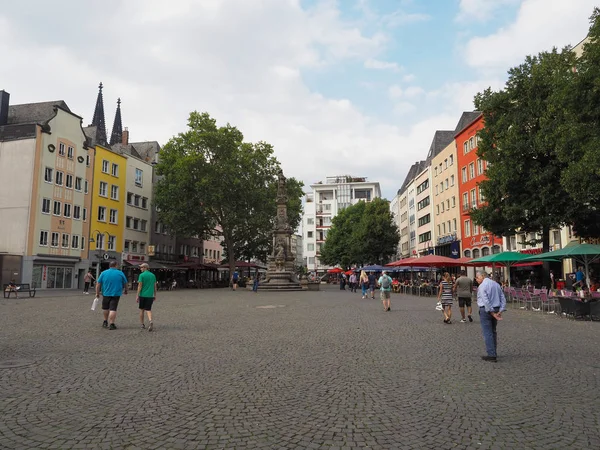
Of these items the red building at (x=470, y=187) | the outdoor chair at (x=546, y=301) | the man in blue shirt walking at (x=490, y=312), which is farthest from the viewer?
the red building at (x=470, y=187)

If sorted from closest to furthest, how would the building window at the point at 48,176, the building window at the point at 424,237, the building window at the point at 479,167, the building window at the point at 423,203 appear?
the building window at the point at 48,176 → the building window at the point at 479,167 → the building window at the point at 424,237 → the building window at the point at 423,203

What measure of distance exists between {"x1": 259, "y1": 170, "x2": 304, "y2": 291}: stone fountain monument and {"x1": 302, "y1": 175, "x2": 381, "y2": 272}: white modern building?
3033 inches

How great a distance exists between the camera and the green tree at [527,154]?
85.4 feet

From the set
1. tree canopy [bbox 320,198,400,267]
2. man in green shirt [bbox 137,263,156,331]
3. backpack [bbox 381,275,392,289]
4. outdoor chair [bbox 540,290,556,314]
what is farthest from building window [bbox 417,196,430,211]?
man in green shirt [bbox 137,263,156,331]

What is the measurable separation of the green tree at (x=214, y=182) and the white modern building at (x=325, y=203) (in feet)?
222

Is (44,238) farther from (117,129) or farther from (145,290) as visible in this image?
(117,129)

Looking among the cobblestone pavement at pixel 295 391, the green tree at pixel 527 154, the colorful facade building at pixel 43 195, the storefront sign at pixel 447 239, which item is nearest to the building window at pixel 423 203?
the storefront sign at pixel 447 239

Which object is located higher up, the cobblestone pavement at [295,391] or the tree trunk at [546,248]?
the tree trunk at [546,248]

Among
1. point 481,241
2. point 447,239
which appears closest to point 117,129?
point 447,239

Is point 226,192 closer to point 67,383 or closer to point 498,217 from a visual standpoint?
point 498,217

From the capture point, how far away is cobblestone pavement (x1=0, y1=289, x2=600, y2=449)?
4664 mm

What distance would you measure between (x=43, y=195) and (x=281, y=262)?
71.7 feet

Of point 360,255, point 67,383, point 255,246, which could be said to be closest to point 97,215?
point 255,246

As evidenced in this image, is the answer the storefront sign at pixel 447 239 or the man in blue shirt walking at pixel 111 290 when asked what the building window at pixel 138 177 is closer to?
the storefront sign at pixel 447 239
